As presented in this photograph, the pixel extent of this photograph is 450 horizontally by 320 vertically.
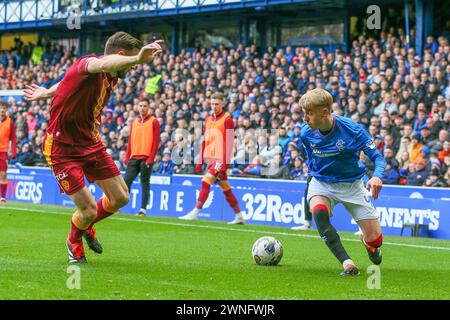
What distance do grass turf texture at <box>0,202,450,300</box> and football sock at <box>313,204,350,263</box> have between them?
0.87 feet

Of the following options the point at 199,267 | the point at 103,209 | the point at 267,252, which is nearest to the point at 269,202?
the point at 267,252

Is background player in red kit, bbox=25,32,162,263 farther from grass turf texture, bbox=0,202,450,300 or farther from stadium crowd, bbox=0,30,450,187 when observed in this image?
stadium crowd, bbox=0,30,450,187

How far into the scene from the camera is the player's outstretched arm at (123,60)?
762 centimetres

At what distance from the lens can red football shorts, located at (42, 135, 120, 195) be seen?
9062 millimetres

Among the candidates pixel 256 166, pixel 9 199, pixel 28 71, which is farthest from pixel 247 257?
pixel 28 71

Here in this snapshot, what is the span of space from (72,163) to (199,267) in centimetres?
172

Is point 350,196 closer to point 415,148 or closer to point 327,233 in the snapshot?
point 327,233

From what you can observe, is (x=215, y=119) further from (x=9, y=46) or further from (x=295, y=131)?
(x=9, y=46)

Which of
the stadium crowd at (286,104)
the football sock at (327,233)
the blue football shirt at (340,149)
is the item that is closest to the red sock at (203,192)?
the stadium crowd at (286,104)

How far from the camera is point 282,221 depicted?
1859 centimetres

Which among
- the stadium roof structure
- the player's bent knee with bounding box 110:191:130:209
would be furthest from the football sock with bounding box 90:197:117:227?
the stadium roof structure

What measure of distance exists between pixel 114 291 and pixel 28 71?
31660 mm

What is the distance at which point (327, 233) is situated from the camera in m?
9.04

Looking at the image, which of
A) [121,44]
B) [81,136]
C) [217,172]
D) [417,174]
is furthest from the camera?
[417,174]
